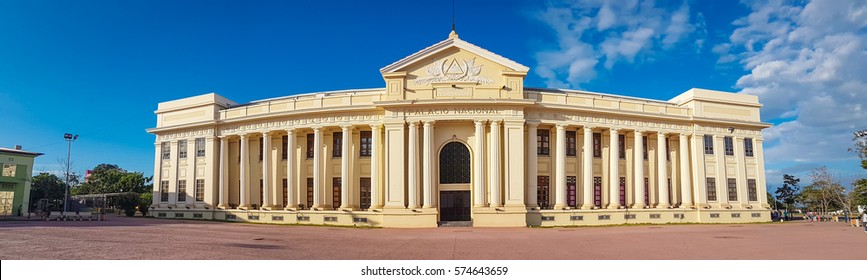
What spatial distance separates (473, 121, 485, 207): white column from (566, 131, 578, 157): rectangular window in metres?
6.61

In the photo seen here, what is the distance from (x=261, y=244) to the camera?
1798 centimetres

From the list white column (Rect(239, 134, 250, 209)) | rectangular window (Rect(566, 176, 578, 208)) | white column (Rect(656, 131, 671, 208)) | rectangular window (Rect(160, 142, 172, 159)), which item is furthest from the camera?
rectangular window (Rect(160, 142, 172, 159))

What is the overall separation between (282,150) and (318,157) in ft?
13.5

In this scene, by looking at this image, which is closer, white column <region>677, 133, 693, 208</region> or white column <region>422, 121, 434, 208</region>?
white column <region>422, 121, 434, 208</region>

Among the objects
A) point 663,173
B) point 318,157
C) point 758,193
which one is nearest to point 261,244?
Answer: point 318,157

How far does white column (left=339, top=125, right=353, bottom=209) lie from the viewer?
31984 mm

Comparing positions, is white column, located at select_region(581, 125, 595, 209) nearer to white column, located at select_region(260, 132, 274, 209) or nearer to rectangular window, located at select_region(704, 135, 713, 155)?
rectangular window, located at select_region(704, 135, 713, 155)

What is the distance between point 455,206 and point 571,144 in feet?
28.8

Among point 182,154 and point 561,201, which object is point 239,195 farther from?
point 561,201

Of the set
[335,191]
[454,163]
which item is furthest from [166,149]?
[454,163]

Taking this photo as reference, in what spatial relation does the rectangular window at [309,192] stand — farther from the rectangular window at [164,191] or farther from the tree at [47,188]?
the tree at [47,188]

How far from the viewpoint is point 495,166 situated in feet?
97.2

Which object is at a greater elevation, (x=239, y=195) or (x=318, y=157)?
(x=318, y=157)

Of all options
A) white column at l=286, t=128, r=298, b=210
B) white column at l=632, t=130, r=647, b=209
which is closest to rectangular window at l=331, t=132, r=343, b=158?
white column at l=286, t=128, r=298, b=210
